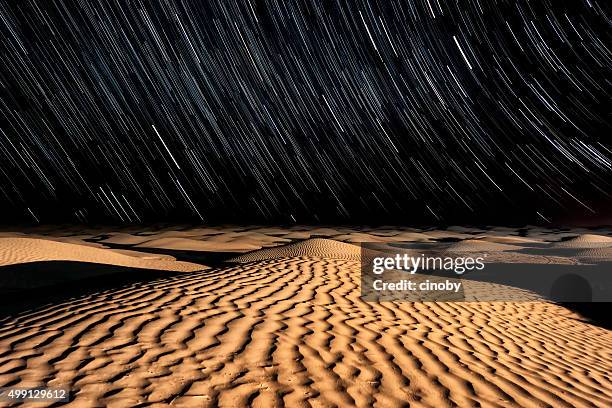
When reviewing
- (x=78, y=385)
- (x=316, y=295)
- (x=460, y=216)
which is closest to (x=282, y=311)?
(x=316, y=295)

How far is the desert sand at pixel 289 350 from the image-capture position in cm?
335

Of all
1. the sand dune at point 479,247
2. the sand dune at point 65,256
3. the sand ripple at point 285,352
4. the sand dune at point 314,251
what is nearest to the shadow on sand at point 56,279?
the sand dune at point 65,256

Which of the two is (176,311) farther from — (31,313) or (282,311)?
(31,313)

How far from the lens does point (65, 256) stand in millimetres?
11648

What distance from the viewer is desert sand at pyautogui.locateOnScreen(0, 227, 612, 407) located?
335cm

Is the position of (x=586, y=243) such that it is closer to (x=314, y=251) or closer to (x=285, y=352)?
(x=314, y=251)

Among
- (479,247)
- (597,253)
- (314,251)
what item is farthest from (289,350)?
(597,253)

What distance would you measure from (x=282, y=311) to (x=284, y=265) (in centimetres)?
354

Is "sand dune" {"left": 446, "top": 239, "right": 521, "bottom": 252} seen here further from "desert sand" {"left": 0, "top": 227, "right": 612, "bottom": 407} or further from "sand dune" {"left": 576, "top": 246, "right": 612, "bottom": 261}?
"desert sand" {"left": 0, "top": 227, "right": 612, "bottom": 407}

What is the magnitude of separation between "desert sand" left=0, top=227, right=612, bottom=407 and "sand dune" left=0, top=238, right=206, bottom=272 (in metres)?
4.23

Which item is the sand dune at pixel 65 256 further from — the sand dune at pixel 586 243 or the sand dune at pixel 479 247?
the sand dune at pixel 586 243

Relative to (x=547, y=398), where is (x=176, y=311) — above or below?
above

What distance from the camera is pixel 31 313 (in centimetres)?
515

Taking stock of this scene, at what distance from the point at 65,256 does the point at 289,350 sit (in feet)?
32.4
